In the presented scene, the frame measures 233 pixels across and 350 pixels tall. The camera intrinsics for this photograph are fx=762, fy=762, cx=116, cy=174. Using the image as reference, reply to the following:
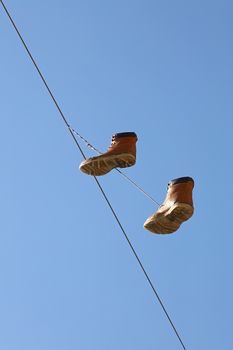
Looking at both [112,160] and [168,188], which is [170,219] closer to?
[168,188]

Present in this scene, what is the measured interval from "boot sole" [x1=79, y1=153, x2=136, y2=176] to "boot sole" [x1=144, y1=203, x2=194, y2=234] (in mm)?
609

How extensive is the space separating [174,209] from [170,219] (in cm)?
12

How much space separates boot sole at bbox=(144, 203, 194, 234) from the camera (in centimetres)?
709

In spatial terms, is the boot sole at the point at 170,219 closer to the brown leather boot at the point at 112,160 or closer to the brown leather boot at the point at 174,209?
the brown leather boot at the point at 174,209

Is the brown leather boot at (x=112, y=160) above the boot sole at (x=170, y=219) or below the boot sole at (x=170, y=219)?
above

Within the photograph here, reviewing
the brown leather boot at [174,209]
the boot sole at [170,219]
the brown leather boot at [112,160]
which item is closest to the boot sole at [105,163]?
the brown leather boot at [112,160]

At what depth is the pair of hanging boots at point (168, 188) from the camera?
7141 mm

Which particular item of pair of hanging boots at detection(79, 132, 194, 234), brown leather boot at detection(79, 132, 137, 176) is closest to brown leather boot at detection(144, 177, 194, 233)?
pair of hanging boots at detection(79, 132, 194, 234)

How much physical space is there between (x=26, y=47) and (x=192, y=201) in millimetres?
2358

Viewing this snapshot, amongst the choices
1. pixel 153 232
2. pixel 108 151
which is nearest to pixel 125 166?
pixel 108 151

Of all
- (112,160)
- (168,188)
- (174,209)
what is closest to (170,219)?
(174,209)

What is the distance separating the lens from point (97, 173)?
7.57 meters

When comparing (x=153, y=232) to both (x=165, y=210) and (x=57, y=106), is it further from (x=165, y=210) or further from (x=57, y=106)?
(x=57, y=106)

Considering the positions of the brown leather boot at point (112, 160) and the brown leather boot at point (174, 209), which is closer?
the brown leather boot at point (174, 209)
